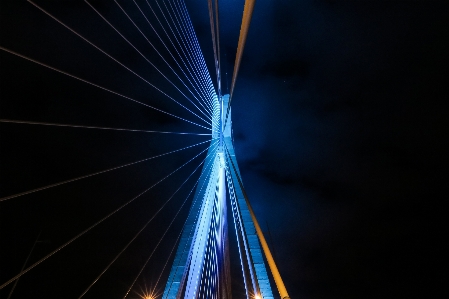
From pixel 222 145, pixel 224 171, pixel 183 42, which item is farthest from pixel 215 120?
Result: pixel 183 42

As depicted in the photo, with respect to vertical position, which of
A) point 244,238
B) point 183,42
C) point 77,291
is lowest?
point 77,291

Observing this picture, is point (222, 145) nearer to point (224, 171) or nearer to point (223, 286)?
point (224, 171)

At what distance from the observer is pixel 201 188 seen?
633 centimetres

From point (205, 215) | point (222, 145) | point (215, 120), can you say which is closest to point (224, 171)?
point (222, 145)

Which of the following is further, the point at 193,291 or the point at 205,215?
the point at 205,215

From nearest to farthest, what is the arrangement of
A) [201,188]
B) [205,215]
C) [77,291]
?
[205,215] → [201,188] → [77,291]

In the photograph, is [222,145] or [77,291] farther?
[77,291]

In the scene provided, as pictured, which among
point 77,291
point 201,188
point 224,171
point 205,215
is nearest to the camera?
point 205,215

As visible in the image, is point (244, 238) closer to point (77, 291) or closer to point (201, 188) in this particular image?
point (201, 188)

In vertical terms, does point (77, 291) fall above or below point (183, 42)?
below

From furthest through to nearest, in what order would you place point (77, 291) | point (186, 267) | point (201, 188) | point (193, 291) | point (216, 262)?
point (77, 291) < point (201, 188) < point (216, 262) < point (186, 267) < point (193, 291)

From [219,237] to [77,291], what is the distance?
Result: 32.7ft

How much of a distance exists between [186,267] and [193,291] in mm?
401

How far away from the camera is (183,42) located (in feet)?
22.0
